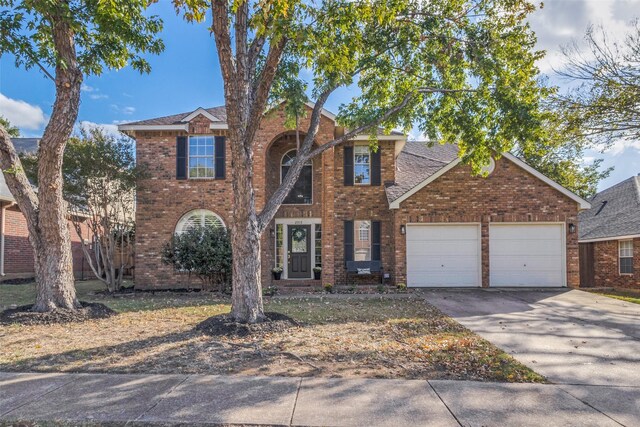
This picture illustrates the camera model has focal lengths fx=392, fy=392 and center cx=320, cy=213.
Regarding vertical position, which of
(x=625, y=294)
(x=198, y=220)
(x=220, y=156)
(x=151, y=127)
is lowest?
(x=625, y=294)

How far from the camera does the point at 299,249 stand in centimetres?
1489

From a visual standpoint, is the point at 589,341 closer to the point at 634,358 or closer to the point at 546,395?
the point at 634,358

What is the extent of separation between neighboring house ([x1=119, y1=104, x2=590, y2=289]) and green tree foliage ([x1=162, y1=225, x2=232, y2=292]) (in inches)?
44.9

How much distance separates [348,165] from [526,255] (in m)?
6.80

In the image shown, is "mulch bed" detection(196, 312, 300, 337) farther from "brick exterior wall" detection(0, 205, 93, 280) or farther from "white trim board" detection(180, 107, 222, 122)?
"brick exterior wall" detection(0, 205, 93, 280)

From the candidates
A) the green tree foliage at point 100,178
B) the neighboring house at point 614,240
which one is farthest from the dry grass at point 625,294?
the green tree foliage at point 100,178

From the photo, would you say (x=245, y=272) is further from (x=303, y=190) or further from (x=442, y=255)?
(x=442, y=255)

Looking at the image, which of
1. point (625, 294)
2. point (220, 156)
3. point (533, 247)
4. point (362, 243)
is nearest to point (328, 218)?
point (362, 243)

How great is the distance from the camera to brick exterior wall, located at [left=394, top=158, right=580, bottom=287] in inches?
513

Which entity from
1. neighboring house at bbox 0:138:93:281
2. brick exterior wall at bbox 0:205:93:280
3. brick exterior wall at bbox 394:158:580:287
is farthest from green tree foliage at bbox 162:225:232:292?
brick exterior wall at bbox 0:205:93:280

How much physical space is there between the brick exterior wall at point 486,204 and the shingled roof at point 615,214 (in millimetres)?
4353

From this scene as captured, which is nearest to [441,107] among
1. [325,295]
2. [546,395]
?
[325,295]

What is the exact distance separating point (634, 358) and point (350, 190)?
9.69 m

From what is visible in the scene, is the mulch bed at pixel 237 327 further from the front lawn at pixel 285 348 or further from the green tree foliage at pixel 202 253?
the green tree foliage at pixel 202 253
